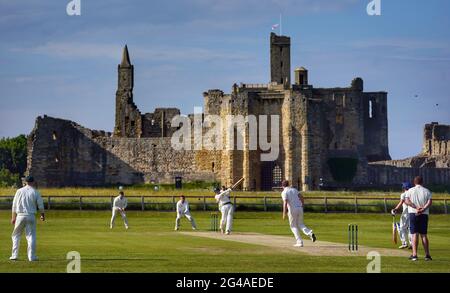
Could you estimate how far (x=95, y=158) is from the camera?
99.7 meters

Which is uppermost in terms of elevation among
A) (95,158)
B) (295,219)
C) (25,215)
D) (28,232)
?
(95,158)

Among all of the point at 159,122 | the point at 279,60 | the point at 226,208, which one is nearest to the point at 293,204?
the point at 226,208

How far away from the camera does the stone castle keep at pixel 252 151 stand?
90.6 metres

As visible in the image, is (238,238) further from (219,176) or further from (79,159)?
(79,159)

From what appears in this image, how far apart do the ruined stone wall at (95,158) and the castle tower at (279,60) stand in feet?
85.7

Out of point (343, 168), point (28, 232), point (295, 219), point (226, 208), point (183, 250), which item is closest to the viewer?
point (28, 232)

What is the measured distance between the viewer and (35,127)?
97438mm

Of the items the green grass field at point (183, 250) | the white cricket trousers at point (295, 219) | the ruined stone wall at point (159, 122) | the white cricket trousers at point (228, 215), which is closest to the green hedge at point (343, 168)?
the ruined stone wall at point (159, 122)

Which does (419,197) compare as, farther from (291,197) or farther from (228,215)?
(228,215)

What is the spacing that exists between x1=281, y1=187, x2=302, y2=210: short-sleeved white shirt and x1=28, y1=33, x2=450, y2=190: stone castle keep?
5816cm

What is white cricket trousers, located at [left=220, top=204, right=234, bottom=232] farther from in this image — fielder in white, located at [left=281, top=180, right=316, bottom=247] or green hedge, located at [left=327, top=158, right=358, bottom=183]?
green hedge, located at [left=327, top=158, right=358, bottom=183]

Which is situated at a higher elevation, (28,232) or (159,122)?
(159,122)

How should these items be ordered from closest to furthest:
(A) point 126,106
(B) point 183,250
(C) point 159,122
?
1. (B) point 183,250
2. (C) point 159,122
3. (A) point 126,106

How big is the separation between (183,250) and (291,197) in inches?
122
